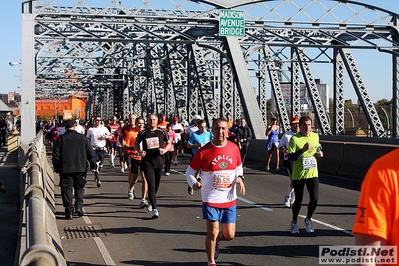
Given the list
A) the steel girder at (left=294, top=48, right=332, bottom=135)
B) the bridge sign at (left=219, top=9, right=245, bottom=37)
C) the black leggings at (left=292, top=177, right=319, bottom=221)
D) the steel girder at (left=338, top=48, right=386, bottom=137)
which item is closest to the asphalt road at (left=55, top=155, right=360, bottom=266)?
the black leggings at (left=292, top=177, right=319, bottom=221)

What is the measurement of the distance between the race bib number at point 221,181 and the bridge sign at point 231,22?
2089 centimetres

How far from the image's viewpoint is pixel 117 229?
10.9 meters

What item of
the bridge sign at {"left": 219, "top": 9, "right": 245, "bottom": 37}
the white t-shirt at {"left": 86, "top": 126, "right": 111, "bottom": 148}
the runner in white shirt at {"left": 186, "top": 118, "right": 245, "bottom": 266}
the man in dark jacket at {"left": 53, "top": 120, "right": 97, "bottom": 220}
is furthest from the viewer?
the bridge sign at {"left": 219, "top": 9, "right": 245, "bottom": 37}

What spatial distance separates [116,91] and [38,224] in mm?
66591

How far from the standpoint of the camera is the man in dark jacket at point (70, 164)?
1202 centimetres

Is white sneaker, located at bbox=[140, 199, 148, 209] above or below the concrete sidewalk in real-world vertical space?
above

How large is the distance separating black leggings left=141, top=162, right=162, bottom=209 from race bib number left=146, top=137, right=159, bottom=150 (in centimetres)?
31

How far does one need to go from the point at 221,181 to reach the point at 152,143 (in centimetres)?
467

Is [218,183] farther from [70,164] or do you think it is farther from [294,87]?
[294,87]

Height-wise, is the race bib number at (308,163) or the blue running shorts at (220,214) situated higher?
the race bib number at (308,163)

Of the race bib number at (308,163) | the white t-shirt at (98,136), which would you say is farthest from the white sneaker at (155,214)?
the white t-shirt at (98,136)

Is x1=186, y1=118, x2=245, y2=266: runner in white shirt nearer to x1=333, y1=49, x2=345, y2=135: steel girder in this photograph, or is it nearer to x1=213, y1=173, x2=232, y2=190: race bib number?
x1=213, y1=173, x2=232, y2=190: race bib number

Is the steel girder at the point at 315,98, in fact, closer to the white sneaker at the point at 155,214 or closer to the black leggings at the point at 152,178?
the black leggings at the point at 152,178

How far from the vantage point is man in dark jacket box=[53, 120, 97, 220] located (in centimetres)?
1202
